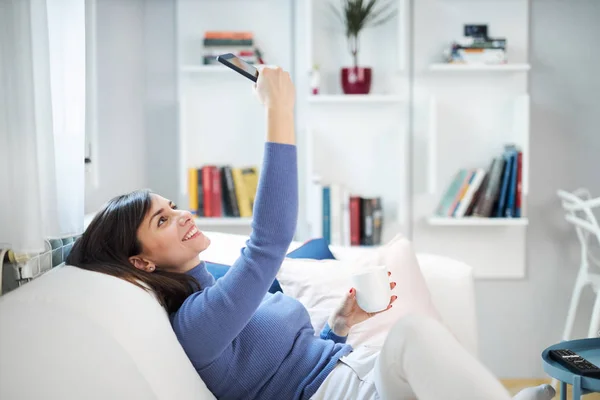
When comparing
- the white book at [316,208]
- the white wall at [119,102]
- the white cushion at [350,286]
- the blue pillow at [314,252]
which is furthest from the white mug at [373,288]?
the white book at [316,208]

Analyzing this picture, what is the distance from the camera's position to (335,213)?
3613mm

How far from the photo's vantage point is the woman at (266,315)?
1.37 m

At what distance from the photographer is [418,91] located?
3820 mm

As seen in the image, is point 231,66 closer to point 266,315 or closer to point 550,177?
point 266,315

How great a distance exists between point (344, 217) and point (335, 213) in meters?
0.06

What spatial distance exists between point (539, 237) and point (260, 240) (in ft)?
9.16

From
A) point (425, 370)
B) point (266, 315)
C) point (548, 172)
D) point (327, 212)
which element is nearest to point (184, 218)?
point (266, 315)

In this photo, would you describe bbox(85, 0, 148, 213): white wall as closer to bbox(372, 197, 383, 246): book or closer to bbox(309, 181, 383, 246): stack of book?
bbox(309, 181, 383, 246): stack of book

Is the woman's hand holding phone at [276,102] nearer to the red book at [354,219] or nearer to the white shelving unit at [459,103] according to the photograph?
the red book at [354,219]

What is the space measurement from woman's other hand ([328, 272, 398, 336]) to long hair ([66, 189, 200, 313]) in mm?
380

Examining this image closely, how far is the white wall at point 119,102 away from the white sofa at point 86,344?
151cm

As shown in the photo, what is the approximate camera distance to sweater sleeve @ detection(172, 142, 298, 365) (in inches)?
56.4

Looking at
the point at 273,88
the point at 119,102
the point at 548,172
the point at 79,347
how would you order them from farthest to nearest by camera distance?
1. the point at 548,172
2. the point at 119,102
3. the point at 273,88
4. the point at 79,347

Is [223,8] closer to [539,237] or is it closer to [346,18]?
[346,18]
